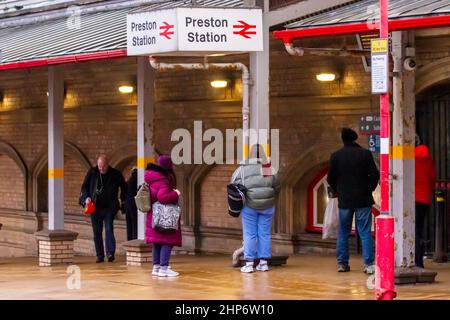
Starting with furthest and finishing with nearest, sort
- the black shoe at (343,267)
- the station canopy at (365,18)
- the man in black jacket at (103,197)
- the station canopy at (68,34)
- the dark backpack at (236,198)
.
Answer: the man in black jacket at (103,197)
the station canopy at (68,34)
the black shoe at (343,267)
the dark backpack at (236,198)
the station canopy at (365,18)

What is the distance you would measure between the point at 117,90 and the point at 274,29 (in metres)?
7.18

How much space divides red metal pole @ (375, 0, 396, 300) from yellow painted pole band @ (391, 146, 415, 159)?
1859 millimetres

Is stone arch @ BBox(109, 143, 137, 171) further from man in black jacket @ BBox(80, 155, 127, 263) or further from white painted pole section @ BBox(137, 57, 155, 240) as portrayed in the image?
white painted pole section @ BBox(137, 57, 155, 240)

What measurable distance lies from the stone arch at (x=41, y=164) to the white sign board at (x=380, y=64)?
1210 cm

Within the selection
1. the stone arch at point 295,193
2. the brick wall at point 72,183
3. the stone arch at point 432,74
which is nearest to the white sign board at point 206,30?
the stone arch at point 432,74

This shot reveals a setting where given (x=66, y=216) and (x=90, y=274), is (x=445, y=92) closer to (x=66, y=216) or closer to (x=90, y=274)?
(x=90, y=274)

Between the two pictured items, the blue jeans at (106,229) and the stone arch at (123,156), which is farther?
the stone arch at (123,156)

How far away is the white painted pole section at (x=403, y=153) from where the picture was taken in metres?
13.6

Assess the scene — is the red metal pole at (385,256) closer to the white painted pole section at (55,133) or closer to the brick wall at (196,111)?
the brick wall at (196,111)

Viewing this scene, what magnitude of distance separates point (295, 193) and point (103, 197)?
3056mm

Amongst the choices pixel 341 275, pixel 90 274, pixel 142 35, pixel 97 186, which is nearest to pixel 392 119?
pixel 341 275

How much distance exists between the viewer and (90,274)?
52.1 ft

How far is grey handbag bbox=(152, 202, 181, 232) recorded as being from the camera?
47.8 feet

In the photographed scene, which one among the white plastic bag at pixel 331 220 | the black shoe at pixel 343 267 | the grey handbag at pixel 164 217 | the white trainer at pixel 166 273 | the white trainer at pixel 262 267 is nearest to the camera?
the grey handbag at pixel 164 217
